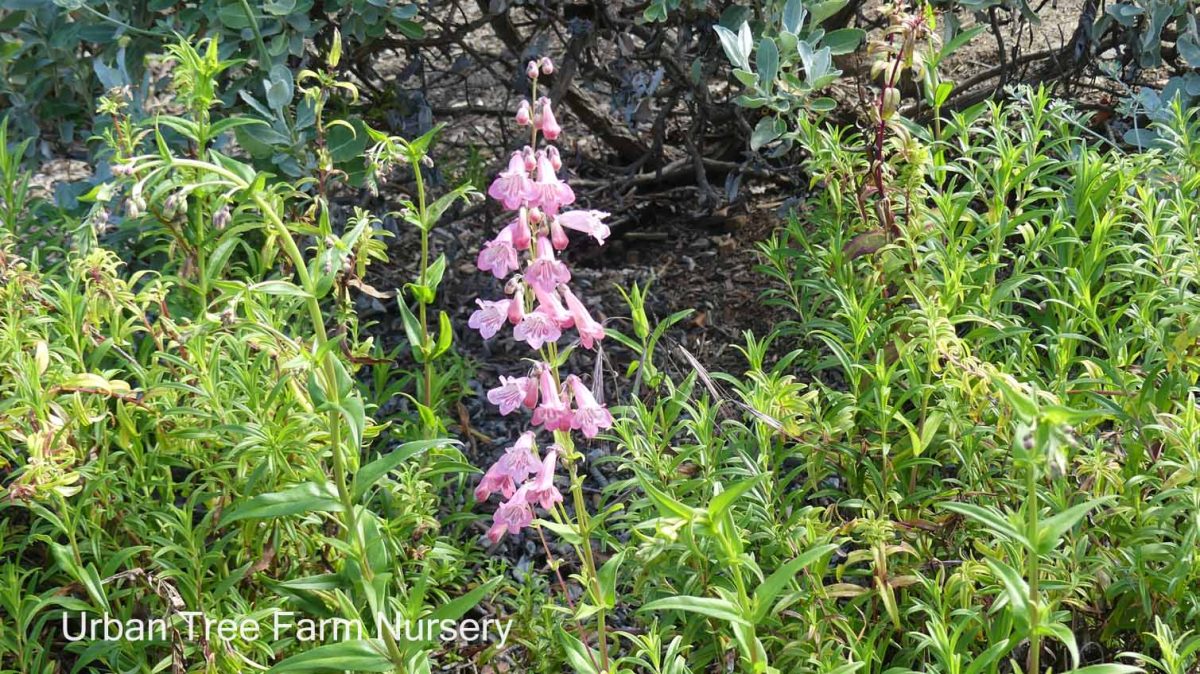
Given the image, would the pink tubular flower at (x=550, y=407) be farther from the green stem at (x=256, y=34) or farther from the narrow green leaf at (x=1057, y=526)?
the green stem at (x=256, y=34)

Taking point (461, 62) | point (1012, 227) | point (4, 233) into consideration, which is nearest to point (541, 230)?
point (1012, 227)

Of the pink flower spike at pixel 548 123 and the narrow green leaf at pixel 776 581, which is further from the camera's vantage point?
the pink flower spike at pixel 548 123

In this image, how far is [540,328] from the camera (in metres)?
2.10

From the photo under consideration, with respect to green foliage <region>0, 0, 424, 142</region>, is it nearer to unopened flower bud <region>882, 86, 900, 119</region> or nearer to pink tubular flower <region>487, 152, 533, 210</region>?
pink tubular flower <region>487, 152, 533, 210</region>

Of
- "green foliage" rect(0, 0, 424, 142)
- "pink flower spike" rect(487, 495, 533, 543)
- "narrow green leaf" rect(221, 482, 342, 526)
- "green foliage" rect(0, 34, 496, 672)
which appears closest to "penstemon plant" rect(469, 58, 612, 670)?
"pink flower spike" rect(487, 495, 533, 543)

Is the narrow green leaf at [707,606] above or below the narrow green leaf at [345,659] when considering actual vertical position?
above

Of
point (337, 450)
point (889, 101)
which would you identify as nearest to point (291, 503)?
point (337, 450)

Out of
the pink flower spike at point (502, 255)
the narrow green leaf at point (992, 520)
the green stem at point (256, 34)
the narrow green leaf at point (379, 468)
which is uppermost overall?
the green stem at point (256, 34)

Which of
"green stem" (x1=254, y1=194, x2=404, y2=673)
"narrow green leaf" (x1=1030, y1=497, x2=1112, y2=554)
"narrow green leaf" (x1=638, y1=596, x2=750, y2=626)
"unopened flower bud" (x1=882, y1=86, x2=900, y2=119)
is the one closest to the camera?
"narrow green leaf" (x1=1030, y1=497, x2=1112, y2=554)

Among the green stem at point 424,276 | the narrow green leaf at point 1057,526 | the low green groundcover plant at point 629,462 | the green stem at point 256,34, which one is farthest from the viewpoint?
the green stem at point 256,34

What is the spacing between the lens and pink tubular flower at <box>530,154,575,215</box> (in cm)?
208

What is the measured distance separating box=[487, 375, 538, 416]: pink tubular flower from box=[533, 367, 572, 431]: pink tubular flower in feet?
0.06

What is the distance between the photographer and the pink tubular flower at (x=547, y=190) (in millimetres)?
2082

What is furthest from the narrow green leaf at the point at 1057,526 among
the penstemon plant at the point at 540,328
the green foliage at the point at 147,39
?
the green foliage at the point at 147,39
